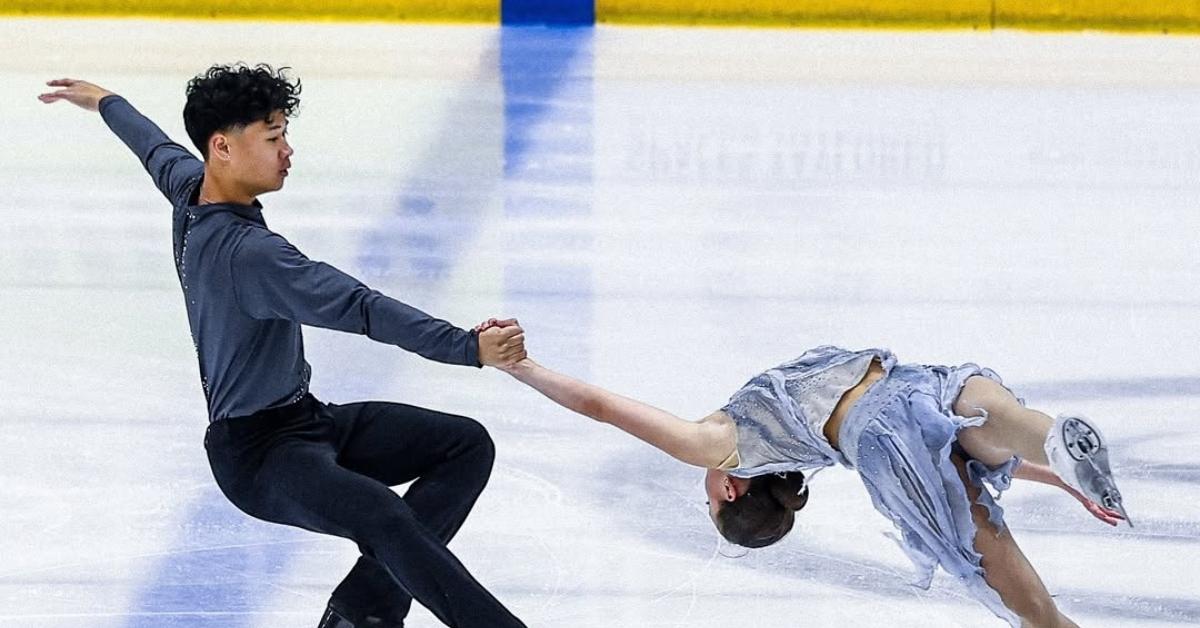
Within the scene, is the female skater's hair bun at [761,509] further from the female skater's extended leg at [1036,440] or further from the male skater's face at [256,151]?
the male skater's face at [256,151]

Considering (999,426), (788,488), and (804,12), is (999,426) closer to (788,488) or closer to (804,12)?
(788,488)

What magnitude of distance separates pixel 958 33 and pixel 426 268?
5.98 m

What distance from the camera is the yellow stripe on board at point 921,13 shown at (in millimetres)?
11164

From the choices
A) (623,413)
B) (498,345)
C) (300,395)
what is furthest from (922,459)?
(300,395)

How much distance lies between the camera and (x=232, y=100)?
3068mm

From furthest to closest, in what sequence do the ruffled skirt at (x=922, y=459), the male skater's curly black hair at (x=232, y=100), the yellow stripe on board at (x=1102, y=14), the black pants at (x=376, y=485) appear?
1. the yellow stripe on board at (x=1102, y=14)
2. the ruffled skirt at (x=922, y=459)
3. the male skater's curly black hair at (x=232, y=100)
4. the black pants at (x=376, y=485)

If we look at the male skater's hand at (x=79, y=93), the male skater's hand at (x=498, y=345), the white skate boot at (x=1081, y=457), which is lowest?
the white skate boot at (x=1081, y=457)

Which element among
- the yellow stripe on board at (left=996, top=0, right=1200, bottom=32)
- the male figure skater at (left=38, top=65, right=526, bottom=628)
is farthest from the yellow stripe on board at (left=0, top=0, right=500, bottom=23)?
the male figure skater at (left=38, top=65, right=526, bottom=628)

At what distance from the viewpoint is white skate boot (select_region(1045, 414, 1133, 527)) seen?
2.99 m

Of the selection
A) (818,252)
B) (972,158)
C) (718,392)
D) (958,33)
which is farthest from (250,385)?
(958,33)

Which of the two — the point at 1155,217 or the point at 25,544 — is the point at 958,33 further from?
the point at 25,544

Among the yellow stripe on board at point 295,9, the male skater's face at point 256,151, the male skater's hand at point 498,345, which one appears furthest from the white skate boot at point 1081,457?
the yellow stripe on board at point 295,9

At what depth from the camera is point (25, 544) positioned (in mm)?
3916

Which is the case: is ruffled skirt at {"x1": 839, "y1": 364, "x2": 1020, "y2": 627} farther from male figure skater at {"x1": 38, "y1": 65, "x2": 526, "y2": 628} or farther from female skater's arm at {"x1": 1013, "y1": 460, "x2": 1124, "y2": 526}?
male figure skater at {"x1": 38, "y1": 65, "x2": 526, "y2": 628}
